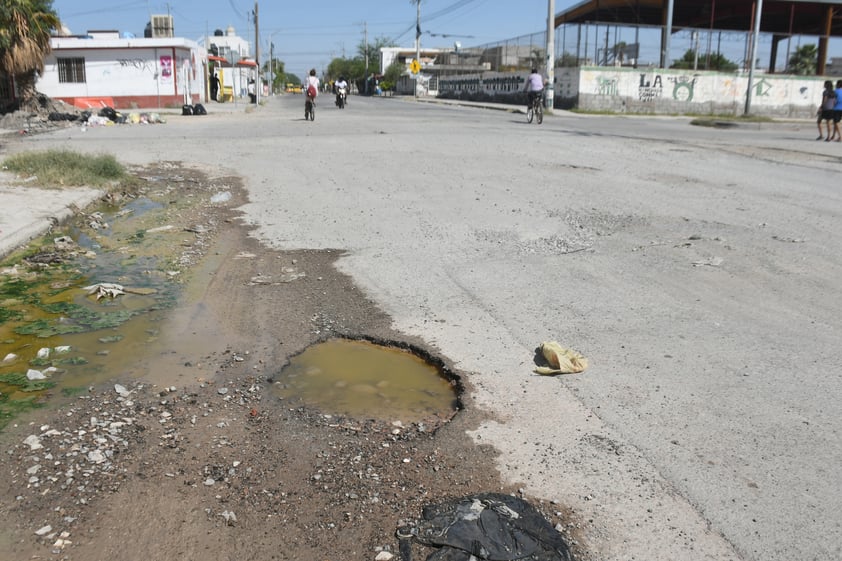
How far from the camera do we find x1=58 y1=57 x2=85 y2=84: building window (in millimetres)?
38562

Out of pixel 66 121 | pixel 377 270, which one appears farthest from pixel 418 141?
pixel 66 121

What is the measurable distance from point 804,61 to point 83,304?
56.0 metres

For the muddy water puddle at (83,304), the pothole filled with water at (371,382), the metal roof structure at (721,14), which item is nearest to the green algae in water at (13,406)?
the muddy water puddle at (83,304)

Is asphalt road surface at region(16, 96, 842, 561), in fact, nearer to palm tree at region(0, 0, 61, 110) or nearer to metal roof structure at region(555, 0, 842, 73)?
palm tree at region(0, 0, 61, 110)

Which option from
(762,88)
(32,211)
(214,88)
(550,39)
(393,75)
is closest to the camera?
(32,211)

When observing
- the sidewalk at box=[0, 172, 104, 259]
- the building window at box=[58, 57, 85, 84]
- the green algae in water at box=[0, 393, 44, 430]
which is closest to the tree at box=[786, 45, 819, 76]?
the building window at box=[58, 57, 85, 84]

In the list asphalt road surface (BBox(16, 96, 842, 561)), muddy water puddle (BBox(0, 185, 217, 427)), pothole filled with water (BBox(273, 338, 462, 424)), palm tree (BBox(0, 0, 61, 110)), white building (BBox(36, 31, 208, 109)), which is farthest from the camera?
white building (BBox(36, 31, 208, 109))

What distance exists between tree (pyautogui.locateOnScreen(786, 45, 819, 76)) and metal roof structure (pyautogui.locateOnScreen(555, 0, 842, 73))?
162cm

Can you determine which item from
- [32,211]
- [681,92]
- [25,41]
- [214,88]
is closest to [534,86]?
[32,211]

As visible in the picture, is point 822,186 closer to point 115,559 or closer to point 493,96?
point 115,559

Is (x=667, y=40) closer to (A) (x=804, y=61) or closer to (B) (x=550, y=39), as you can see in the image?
(B) (x=550, y=39)

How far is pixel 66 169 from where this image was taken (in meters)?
11.1

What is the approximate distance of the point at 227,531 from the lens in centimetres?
275

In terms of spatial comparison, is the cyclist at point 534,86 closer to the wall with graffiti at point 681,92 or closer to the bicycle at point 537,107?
the bicycle at point 537,107
